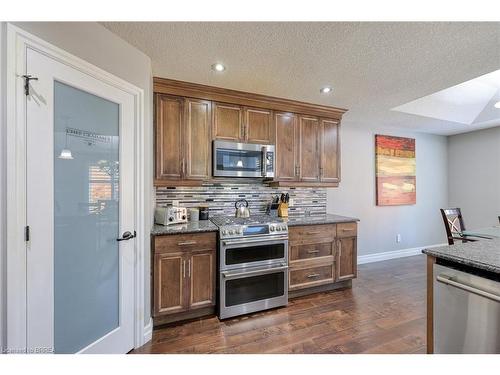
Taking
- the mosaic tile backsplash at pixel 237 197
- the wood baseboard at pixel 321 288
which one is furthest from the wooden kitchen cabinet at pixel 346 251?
the mosaic tile backsplash at pixel 237 197

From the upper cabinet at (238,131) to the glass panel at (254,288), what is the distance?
1149 millimetres

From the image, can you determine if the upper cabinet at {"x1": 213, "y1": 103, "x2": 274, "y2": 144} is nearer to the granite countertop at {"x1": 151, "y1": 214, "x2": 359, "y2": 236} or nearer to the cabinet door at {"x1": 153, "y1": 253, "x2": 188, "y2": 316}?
the granite countertop at {"x1": 151, "y1": 214, "x2": 359, "y2": 236}

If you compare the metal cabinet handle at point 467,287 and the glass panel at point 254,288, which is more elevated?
the metal cabinet handle at point 467,287

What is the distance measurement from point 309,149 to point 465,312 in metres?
2.26

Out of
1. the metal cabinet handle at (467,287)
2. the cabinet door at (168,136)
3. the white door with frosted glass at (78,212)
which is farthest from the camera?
the cabinet door at (168,136)

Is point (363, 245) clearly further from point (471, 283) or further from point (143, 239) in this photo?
point (143, 239)

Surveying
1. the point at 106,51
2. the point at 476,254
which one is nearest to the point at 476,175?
the point at 476,254

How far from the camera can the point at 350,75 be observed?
2240mm

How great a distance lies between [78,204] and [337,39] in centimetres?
212

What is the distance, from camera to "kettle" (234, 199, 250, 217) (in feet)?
9.44

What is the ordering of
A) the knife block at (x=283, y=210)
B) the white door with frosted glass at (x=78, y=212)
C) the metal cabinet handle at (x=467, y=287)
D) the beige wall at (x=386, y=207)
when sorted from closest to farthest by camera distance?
the metal cabinet handle at (x=467, y=287), the white door with frosted glass at (x=78, y=212), the knife block at (x=283, y=210), the beige wall at (x=386, y=207)

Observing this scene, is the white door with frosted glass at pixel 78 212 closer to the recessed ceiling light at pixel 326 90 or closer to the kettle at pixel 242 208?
the kettle at pixel 242 208

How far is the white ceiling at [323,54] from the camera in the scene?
5.16 ft
